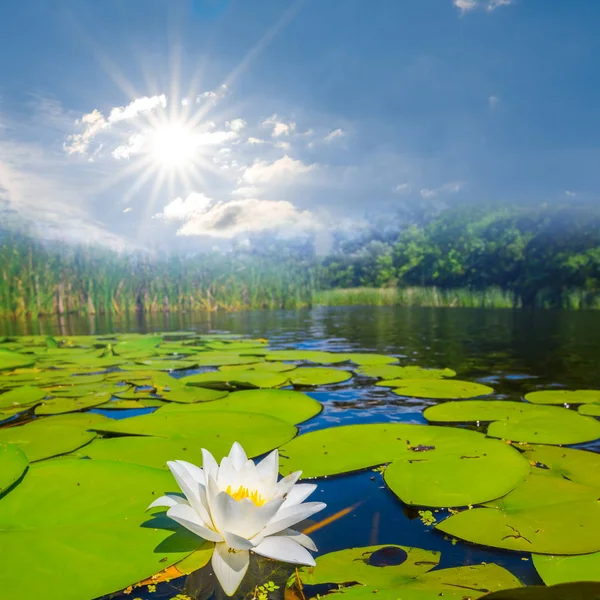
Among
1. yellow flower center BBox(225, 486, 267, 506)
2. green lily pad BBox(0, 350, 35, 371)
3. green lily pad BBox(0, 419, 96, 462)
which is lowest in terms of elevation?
green lily pad BBox(0, 419, 96, 462)

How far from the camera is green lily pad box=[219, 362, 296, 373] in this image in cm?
407

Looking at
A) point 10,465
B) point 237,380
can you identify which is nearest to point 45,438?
point 10,465

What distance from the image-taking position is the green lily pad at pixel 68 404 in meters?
2.77

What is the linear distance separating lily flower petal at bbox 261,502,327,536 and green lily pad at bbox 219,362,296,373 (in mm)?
2844

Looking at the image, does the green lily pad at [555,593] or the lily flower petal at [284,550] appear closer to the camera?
the green lily pad at [555,593]

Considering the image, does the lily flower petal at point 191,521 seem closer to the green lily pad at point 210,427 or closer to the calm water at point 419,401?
the calm water at point 419,401

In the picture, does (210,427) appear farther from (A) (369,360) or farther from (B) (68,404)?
(A) (369,360)

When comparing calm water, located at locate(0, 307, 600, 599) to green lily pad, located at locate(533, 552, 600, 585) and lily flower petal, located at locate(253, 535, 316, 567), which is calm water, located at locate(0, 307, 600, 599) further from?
lily flower petal, located at locate(253, 535, 316, 567)

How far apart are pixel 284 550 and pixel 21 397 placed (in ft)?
8.78

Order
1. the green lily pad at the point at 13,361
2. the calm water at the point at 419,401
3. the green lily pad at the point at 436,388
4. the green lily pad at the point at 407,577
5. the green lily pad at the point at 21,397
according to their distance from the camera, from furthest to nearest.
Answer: the green lily pad at the point at 13,361 < the green lily pad at the point at 436,388 < the green lily pad at the point at 21,397 < the calm water at the point at 419,401 < the green lily pad at the point at 407,577

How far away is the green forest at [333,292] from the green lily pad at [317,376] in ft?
41.1

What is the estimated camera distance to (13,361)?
4.44 metres

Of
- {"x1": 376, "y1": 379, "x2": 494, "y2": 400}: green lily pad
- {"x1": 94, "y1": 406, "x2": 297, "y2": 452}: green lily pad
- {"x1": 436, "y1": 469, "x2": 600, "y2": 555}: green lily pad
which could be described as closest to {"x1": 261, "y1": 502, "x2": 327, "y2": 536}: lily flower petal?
{"x1": 436, "y1": 469, "x2": 600, "y2": 555}: green lily pad

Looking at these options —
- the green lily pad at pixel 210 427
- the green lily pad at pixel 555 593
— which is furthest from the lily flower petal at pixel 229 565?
the green lily pad at pixel 210 427
